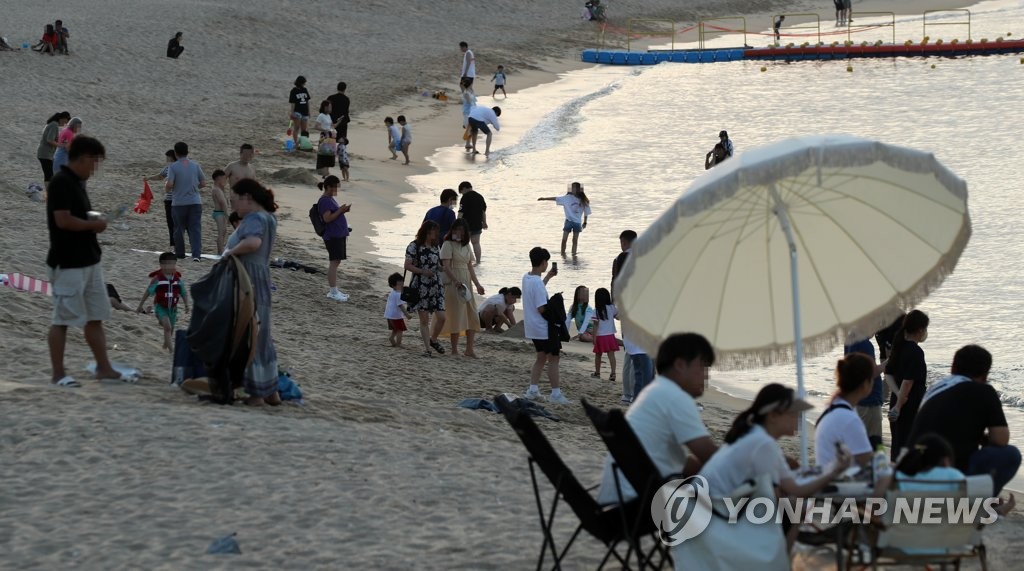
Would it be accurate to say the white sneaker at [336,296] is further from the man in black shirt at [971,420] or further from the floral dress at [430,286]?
the man in black shirt at [971,420]

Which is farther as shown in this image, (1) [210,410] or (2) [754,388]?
(2) [754,388]

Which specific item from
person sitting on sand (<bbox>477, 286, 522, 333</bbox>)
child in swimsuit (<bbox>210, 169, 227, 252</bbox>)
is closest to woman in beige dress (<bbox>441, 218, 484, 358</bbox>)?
person sitting on sand (<bbox>477, 286, 522, 333</bbox>)

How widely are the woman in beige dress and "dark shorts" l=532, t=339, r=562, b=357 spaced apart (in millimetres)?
1375

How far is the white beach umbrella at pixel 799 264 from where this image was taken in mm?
6223

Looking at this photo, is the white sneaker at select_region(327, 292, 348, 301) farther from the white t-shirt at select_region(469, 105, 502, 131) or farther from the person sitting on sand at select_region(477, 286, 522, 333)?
the white t-shirt at select_region(469, 105, 502, 131)

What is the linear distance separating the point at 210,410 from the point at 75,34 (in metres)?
28.3

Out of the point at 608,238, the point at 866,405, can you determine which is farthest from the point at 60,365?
the point at 608,238

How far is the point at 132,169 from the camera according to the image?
71.3 feet

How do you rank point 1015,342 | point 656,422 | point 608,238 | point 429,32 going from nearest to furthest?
point 656,422
point 1015,342
point 608,238
point 429,32

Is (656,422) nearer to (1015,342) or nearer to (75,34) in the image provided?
(1015,342)

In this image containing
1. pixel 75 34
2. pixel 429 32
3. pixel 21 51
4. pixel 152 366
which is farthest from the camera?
pixel 429 32

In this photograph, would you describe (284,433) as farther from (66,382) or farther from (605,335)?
(605,335)

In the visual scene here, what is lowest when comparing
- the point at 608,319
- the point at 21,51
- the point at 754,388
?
the point at 754,388

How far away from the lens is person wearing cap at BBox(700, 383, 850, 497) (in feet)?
16.4
